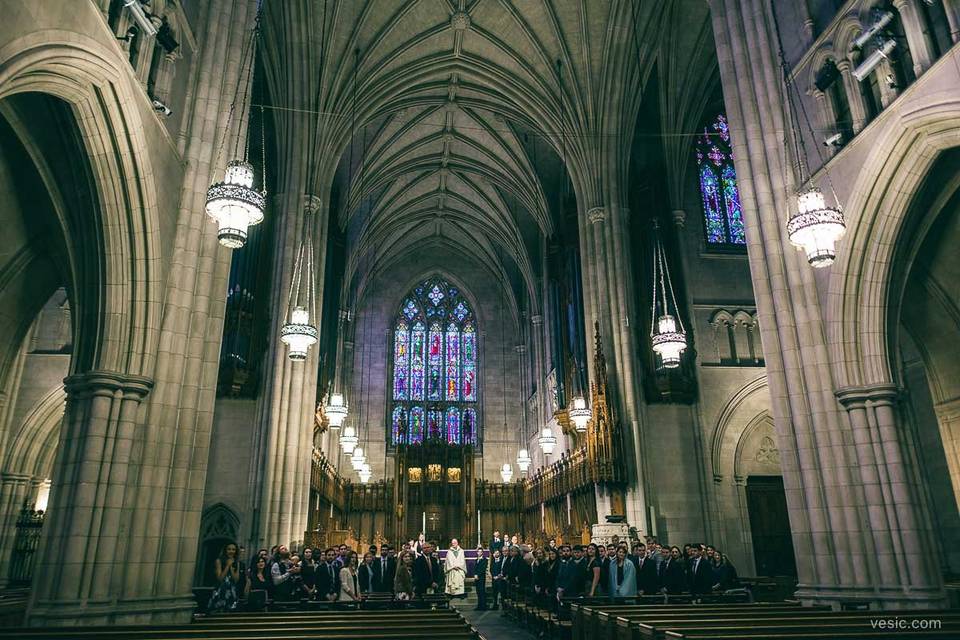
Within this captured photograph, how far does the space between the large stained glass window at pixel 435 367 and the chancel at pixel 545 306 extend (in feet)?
19.9

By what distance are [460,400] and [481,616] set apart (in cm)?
2122

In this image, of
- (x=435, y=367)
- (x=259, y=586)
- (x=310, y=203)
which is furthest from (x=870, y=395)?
(x=435, y=367)

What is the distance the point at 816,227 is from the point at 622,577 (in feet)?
19.4

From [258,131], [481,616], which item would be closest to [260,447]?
[481,616]

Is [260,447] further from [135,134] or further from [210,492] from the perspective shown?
[135,134]

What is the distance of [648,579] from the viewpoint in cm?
1066

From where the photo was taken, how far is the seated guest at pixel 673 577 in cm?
1049

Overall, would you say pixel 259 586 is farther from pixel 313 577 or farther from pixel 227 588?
pixel 313 577

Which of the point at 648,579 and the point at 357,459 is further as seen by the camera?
the point at 357,459

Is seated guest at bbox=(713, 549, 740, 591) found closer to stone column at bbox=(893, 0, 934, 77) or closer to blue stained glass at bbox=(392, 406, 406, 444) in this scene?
stone column at bbox=(893, 0, 934, 77)

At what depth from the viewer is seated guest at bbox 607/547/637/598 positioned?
998 cm

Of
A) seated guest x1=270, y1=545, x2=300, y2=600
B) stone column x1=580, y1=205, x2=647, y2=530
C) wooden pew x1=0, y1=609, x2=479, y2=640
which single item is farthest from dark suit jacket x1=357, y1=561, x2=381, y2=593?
stone column x1=580, y1=205, x2=647, y2=530

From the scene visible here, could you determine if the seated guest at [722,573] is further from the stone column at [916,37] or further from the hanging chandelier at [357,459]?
the hanging chandelier at [357,459]

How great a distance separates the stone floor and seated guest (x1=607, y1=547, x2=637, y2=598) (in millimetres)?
2133
